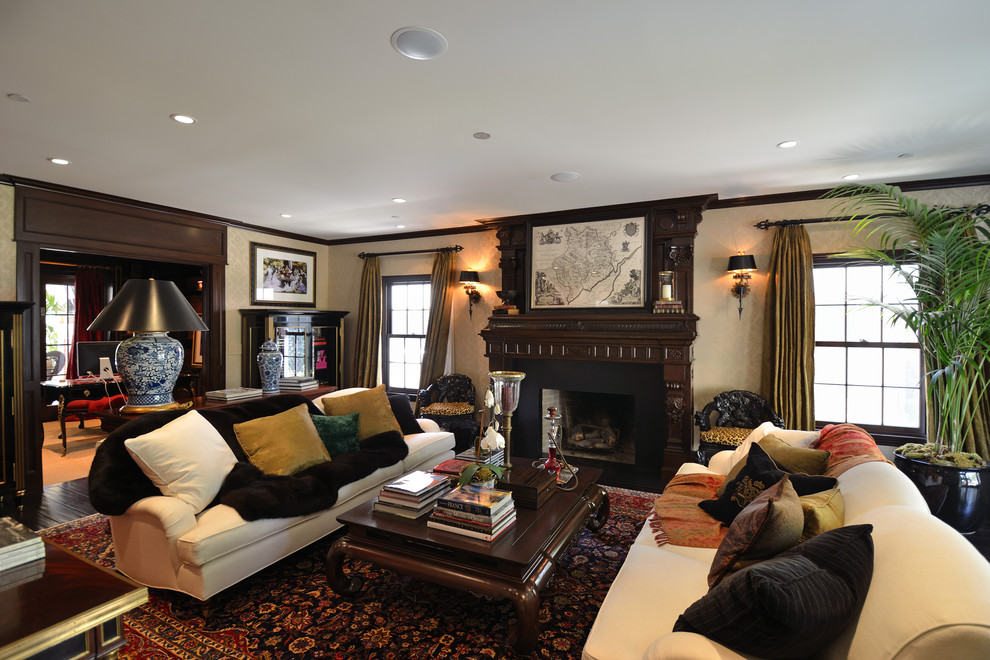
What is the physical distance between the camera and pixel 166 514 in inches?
86.0

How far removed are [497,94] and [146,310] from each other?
245 cm

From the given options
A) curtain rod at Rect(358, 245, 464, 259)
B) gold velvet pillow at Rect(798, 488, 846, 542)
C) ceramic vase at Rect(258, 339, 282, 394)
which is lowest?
gold velvet pillow at Rect(798, 488, 846, 542)

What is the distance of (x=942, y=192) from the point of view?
3.90 m

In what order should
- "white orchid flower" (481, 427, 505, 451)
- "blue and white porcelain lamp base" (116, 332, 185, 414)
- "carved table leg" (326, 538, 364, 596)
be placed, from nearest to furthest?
"carved table leg" (326, 538, 364, 596) → "white orchid flower" (481, 427, 505, 451) → "blue and white porcelain lamp base" (116, 332, 185, 414)

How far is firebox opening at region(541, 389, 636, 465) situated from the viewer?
5.00 meters

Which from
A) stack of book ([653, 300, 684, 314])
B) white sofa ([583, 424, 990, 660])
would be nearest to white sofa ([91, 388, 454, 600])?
white sofa ([583, 424, 990, 660])

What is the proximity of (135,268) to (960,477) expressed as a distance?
30.9 feet

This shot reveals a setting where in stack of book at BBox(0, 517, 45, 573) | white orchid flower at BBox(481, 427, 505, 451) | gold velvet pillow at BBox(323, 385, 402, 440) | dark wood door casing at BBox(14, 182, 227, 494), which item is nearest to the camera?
stack of book at BBox(0, 517, 45, 573)

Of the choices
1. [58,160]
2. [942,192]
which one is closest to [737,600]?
[942,192]

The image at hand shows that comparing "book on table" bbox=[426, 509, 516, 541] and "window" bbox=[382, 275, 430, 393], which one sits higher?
"window" bbox=[382, 275, 430, 393]

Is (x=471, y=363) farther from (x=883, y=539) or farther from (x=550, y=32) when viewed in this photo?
(x=883, y=539)

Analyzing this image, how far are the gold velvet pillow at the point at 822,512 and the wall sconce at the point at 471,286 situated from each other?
4225 mm

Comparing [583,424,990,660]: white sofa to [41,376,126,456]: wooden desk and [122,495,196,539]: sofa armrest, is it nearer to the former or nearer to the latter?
[122,495,196,539]: sofa armrest

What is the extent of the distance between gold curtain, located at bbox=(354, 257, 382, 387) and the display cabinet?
0.28 m
